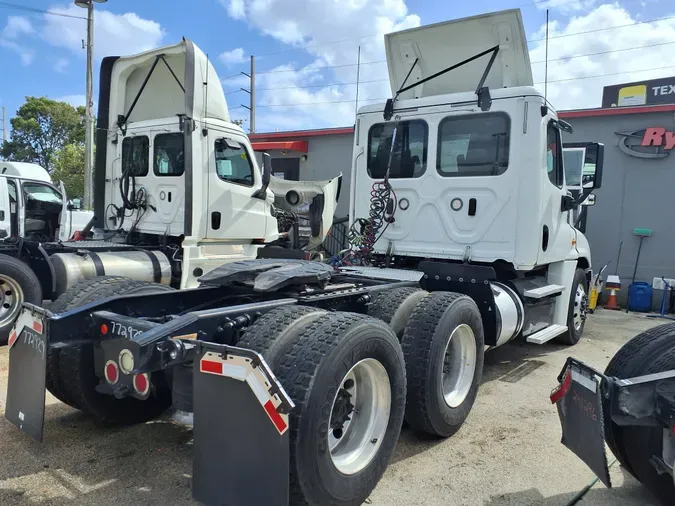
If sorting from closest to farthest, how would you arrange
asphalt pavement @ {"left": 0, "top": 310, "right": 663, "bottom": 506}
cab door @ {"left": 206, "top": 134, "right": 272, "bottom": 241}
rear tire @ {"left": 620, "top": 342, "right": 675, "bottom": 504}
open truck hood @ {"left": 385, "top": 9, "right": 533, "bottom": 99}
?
rear tire @ {"left": 620, "top": 342, "right": 675, "bottom": 504} → asphalt pavement @ {"left": 0, "top": 310, "right": 663, "bottom": 506} → open truck hood @ {"left": 385, "top": 9, "right": 533, "bottom": 99} → cab door @ {"left": 206, "top": 134, "right": 272, "bottom": 241}

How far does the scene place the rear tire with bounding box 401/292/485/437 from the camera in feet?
11.9

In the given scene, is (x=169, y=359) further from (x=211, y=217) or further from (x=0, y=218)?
(x=0, y=218)

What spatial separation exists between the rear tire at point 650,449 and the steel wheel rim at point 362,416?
1.32 m

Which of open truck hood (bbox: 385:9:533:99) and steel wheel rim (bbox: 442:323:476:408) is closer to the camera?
steel wheel rim (bbox: 442:323:476:408)

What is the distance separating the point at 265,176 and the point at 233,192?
503 millimetres

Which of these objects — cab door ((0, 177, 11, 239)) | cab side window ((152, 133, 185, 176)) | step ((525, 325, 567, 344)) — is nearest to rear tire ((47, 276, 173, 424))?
step ((525, 325, 567, 344))

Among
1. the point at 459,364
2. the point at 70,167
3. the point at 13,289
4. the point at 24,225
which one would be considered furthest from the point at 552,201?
the point at 70,167

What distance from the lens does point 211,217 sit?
732cm

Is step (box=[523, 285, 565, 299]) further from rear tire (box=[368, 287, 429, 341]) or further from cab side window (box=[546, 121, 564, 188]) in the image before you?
rear tire (box=[368, 287, 429, 341])

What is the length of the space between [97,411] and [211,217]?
13.5ft

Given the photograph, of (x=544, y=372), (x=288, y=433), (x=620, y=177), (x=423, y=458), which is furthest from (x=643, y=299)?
(x=288, y=433)

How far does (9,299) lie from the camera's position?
616cm

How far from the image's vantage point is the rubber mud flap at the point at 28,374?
280cm

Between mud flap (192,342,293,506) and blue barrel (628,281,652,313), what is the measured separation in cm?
992
